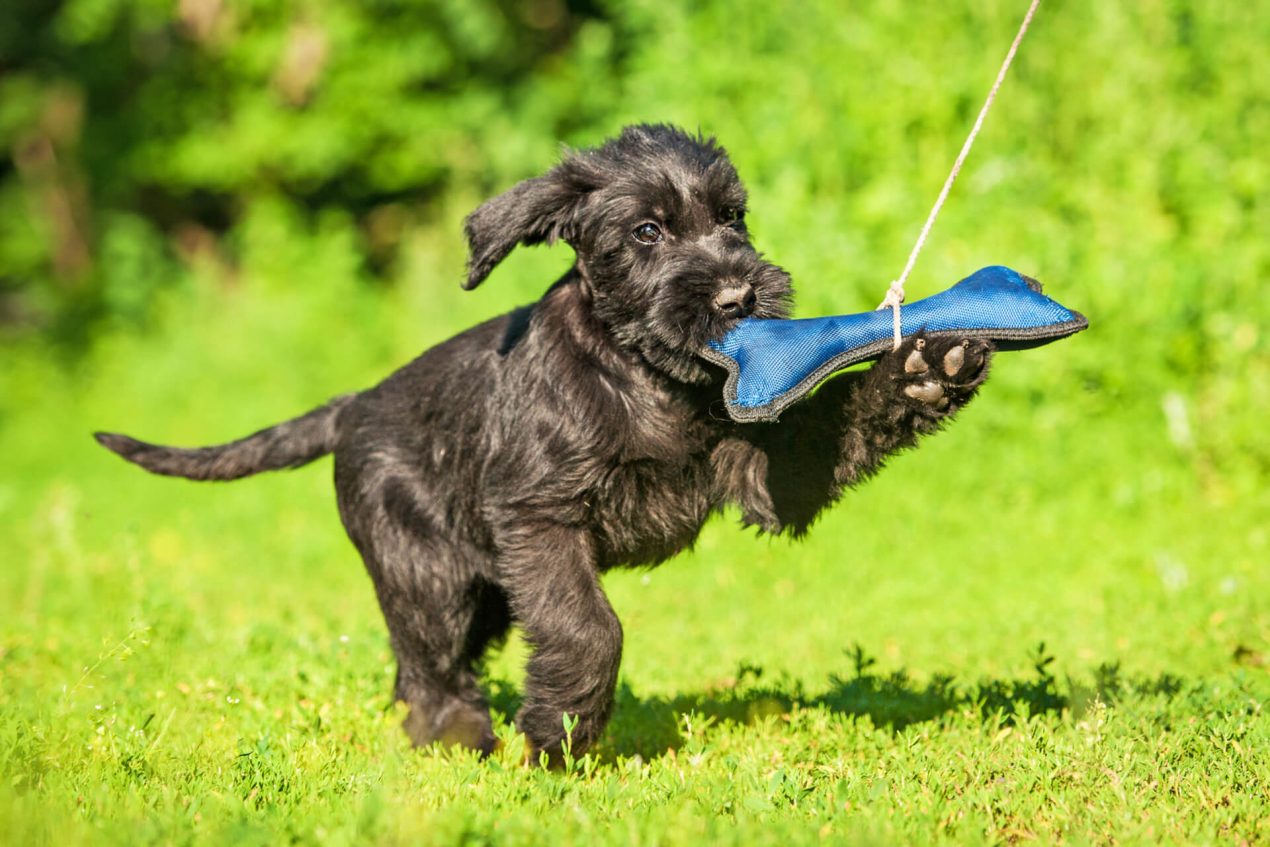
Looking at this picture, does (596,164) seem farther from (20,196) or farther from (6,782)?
(20,196)

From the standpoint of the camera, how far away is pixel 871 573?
7.76 metres

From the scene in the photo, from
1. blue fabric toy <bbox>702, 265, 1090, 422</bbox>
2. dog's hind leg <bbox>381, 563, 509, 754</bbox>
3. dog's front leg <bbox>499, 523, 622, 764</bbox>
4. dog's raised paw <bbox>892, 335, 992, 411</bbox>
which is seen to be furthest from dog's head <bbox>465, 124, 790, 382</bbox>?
dog's hind leg <bbox>381, 563, 509, 754</bbox>

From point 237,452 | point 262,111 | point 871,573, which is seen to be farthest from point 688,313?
point 262,111

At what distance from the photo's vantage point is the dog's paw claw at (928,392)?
4.02m

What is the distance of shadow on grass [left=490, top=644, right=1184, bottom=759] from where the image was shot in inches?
188

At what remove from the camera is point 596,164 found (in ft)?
15.8

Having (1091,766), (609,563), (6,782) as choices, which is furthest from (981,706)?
(6,782)

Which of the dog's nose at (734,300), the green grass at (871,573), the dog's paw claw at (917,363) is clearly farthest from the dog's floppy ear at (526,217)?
the green grass at (871,573)

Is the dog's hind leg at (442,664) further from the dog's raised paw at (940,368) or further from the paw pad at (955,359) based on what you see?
the paw pad at (955,359)

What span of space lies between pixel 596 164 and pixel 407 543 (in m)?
1.55

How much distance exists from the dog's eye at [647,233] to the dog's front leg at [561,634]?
3.26 ft

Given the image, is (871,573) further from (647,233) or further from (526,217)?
(526,217)

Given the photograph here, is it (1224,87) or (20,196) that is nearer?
(1224,87)

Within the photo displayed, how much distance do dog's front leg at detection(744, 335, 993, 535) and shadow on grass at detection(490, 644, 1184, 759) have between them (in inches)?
31.2
